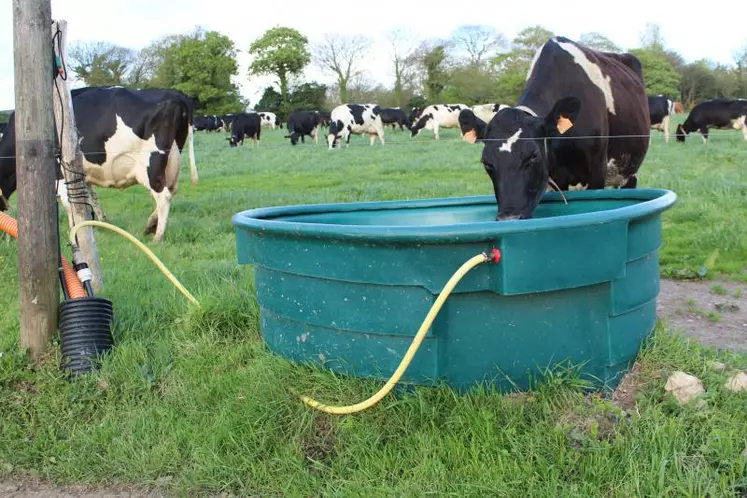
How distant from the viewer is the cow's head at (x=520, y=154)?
14.0 ft

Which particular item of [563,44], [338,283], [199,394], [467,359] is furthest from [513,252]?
[563,44]

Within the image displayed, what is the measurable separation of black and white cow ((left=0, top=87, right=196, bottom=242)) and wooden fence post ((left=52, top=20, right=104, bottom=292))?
10.6 ft

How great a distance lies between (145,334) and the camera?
13.2ft

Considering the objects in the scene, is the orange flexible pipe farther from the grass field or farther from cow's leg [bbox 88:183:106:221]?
cow's leg [bbox 88:183:106:221]

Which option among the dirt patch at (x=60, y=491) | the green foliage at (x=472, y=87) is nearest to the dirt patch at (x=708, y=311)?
the dirt patch at (x=60, y=491)

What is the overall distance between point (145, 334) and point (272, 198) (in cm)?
637

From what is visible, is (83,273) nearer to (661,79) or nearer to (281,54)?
(661,79)

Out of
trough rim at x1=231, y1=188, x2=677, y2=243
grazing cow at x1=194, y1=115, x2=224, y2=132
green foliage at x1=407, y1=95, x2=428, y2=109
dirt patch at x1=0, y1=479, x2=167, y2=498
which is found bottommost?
dirt patch at x1=0, y1=479, x2=167, y2=498

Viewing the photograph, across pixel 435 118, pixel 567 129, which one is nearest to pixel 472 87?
pixel 435 118

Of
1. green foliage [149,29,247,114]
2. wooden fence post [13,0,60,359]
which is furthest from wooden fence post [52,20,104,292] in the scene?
green foliage [149,29,247,114]

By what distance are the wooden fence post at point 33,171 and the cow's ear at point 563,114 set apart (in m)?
3.18

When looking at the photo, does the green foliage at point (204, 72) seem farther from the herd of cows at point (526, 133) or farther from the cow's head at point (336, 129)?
the herd of cows at point (526, 133)

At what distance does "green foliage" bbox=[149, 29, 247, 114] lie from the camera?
202 ft

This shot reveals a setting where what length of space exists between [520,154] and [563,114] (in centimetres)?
57
